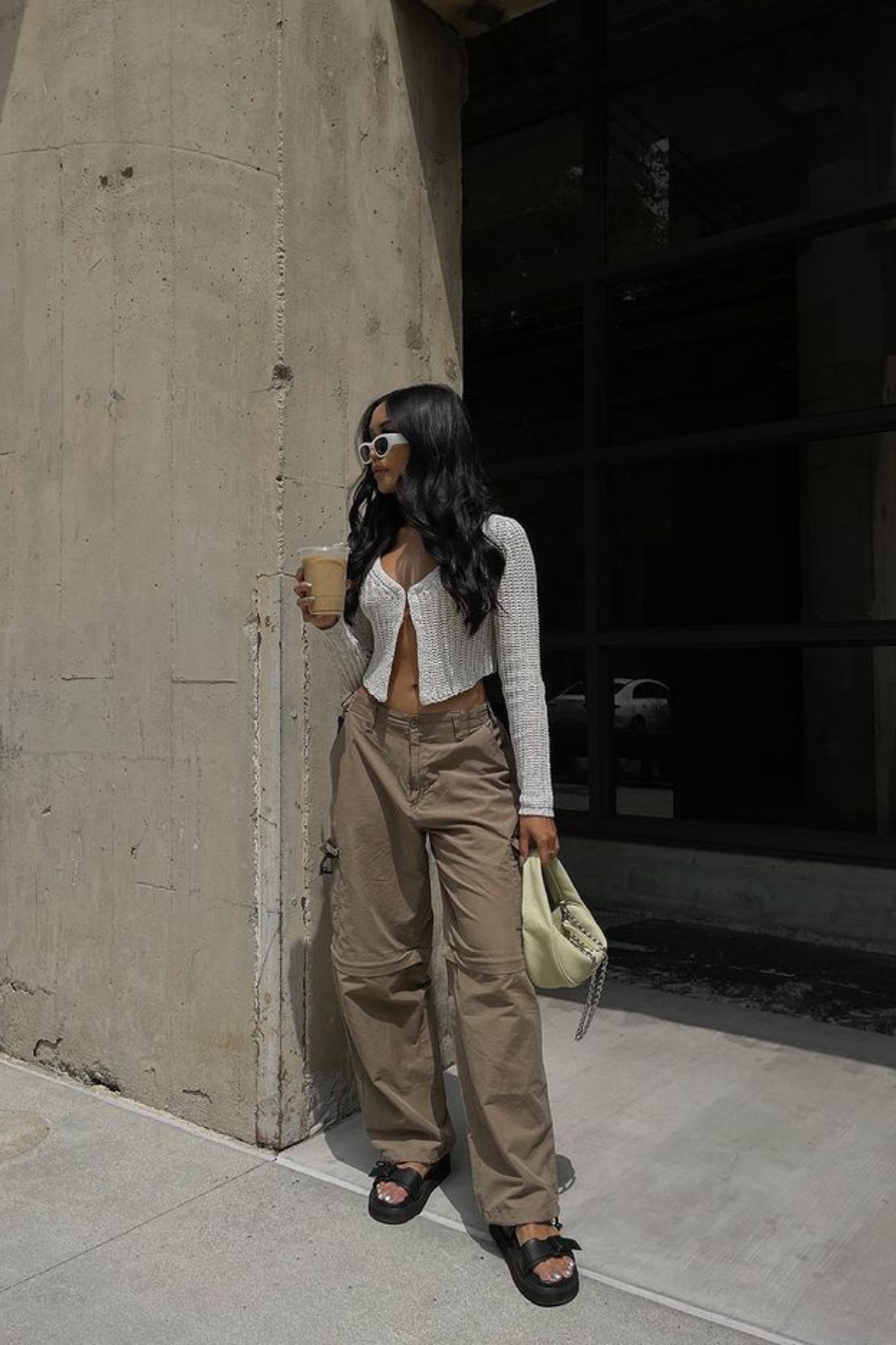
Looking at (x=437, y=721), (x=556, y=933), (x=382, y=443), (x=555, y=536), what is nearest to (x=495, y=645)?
(x=437, y=721)

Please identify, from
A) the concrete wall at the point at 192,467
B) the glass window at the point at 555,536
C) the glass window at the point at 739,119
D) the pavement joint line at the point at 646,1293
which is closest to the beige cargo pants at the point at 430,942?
the pavement joint line at the point at 646,1293

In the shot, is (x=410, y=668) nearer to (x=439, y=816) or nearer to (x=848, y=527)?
(x=439, y=816)

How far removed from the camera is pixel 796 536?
27.5 ft

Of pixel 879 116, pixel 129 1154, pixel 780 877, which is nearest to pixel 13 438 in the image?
pixel 129 1154

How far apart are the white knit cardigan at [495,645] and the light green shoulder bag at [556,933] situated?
0.49ft

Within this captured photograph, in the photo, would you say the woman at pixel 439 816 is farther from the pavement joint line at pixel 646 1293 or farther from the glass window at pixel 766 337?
the glass window at pixel 766 337

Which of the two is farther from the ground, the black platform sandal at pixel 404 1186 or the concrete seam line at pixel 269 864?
the concrete seam line at pixel 269 864

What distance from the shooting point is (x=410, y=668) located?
8.70ft

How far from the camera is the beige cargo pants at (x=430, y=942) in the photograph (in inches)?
97.5

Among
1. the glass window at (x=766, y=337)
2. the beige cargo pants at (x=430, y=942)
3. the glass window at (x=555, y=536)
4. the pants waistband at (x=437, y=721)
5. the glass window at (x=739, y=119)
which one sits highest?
the glass window at (x=739, y=119)

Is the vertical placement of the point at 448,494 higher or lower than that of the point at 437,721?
higher

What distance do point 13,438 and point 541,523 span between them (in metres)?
4.76

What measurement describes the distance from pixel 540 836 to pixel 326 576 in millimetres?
755

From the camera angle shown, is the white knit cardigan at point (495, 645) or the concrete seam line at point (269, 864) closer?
the white knit cardigan at point (495, 645)
